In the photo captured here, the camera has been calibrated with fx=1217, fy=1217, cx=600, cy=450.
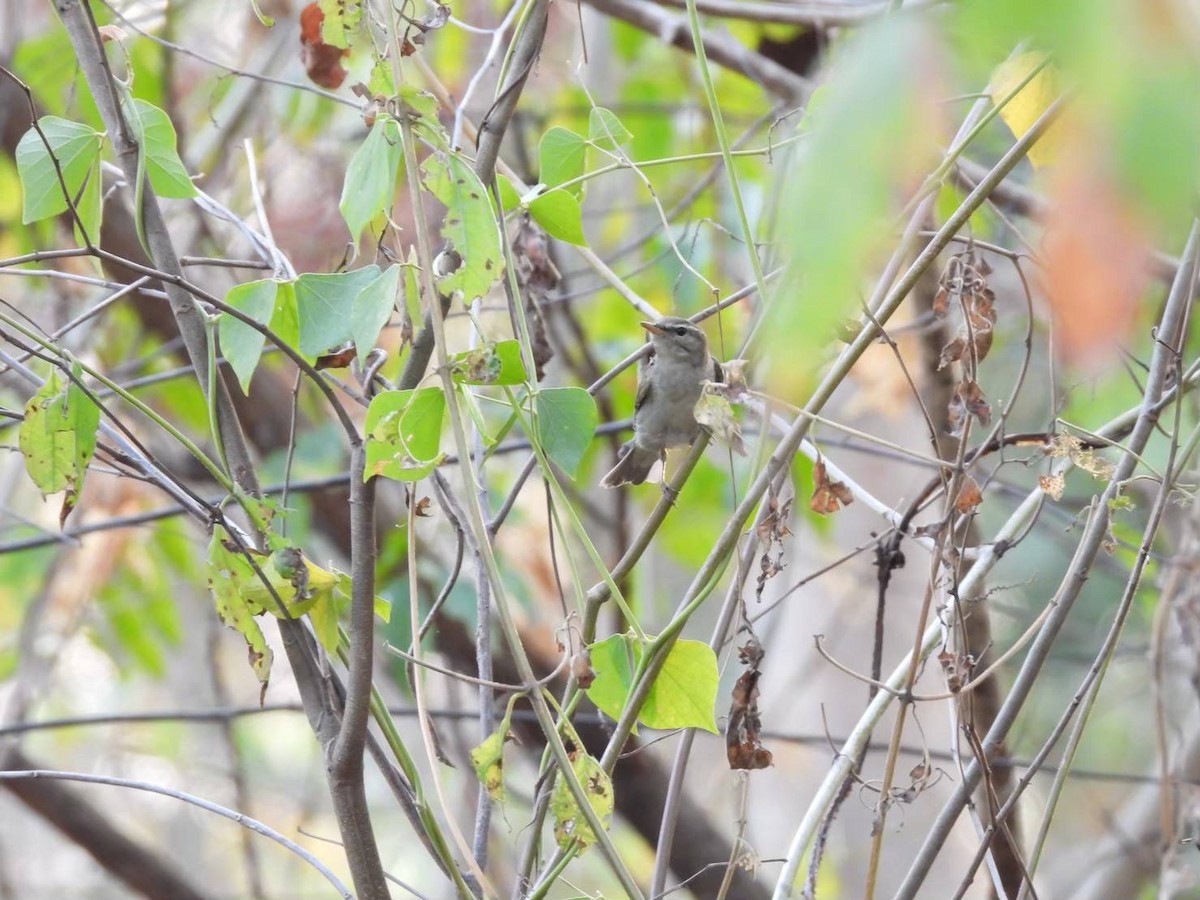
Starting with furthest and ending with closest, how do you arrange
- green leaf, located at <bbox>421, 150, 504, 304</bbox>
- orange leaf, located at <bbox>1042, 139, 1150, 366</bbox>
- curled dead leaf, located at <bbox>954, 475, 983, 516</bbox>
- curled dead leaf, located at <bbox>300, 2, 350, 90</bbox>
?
curled dead leaf, located at <bbox>300, 2, 350, 90</bbox> < curled dead leaf, located at <bbox>954, 475, 983, 516</bbox> < green leaf, located at <bbox>421, 150, 504, 304</bbox> < orange leaf, located at <bbox>1042, 139, 1150, 366</bbox>

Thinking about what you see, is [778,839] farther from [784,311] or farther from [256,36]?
[784,311]

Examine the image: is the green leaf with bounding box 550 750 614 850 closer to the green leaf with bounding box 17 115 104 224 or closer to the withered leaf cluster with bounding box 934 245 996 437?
the withered leaf cluster with bounding box 934 245 996 437

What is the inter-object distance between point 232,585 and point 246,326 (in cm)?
30

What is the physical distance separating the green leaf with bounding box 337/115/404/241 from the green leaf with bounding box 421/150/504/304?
40 mm

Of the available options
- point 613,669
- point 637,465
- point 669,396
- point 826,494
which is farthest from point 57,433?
point 637,465

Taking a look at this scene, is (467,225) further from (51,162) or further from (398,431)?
(51,162)

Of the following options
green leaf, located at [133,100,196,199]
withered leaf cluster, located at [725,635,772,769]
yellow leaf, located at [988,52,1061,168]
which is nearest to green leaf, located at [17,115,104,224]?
green leaf, located at [133,100,196,199]

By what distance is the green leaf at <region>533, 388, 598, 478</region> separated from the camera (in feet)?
5.05

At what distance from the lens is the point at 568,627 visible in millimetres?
1424

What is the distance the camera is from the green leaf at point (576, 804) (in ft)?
4.56

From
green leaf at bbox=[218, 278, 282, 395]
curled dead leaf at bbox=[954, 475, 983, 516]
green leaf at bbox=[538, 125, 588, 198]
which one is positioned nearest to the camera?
green leaf at bbox=[218, 278, 282, 395]

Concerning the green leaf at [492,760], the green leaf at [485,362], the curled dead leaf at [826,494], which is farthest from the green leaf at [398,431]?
the curled dead leaf at [826,494]

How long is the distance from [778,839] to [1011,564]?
7.91ft

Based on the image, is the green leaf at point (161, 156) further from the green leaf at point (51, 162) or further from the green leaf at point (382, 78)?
the green leaf at point (382, 78)
